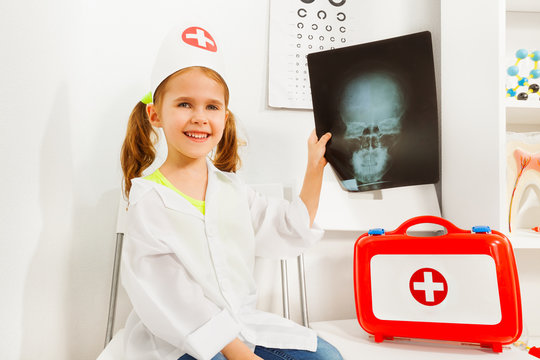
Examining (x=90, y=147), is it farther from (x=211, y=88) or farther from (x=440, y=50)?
(x=440, y=50)

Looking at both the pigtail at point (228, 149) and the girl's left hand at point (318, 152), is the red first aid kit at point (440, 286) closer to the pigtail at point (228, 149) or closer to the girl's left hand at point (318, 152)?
the girl's left hand at point (318, 152)

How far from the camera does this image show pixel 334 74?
93 cm

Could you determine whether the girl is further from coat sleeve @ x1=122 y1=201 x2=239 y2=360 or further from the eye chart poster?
the eye chart poster

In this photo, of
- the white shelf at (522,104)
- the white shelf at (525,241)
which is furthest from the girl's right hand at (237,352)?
the white shelf at (522,104)

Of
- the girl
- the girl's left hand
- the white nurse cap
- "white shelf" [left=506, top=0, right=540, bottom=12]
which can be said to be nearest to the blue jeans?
the girl

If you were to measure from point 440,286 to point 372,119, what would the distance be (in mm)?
423

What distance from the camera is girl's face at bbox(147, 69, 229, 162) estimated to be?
28.1 inches

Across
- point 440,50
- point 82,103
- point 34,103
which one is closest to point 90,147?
point 82,103

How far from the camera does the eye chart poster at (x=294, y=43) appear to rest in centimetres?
100

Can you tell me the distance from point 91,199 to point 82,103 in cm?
23

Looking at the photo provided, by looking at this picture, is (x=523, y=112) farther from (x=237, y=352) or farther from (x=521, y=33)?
(x=237, y=352)

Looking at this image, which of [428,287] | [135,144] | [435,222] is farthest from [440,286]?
[135,144]

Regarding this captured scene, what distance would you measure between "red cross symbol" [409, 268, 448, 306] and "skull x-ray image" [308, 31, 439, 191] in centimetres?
27

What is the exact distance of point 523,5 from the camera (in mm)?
1021
